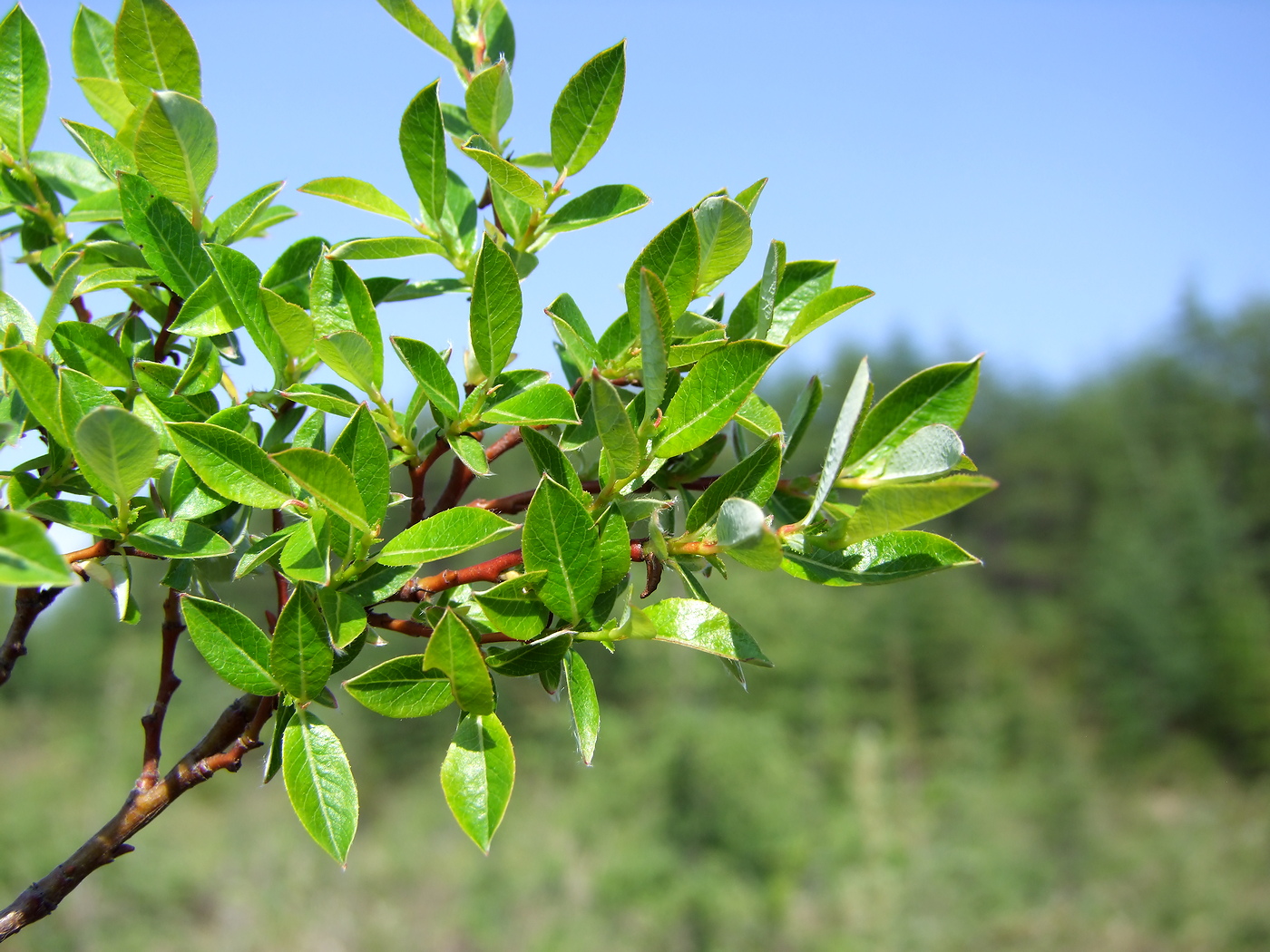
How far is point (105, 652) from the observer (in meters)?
21.0

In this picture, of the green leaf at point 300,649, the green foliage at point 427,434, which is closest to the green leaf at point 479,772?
the green foliage at point 427,434

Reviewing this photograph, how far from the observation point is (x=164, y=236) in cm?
63

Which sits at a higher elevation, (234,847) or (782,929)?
(782,929)

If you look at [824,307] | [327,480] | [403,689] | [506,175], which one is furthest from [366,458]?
[824,307]

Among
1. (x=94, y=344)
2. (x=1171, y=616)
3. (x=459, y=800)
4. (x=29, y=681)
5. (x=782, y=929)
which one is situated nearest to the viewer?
(x=459, y=800)

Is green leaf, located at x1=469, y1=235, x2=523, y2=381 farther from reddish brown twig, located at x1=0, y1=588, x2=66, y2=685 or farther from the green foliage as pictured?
reddish brown twig, located at x1=0, y1=588, x2=66, y2=685

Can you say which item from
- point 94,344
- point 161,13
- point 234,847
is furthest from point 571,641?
point 234,847

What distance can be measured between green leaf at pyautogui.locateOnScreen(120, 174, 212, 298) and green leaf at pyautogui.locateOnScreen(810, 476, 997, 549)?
51 cm

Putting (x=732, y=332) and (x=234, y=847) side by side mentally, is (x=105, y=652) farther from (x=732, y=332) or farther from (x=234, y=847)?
(x=732, y=332)

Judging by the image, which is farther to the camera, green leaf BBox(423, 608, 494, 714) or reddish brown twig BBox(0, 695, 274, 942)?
reddish brown twig BBox(0, 695, 274, 942)

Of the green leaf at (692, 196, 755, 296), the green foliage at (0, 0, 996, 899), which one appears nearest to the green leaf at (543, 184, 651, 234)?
the green foliage at (0, 0, 996, 899)

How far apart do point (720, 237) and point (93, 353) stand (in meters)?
0.48

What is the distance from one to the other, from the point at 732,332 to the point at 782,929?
622 inches

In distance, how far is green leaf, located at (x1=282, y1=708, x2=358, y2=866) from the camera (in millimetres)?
534
